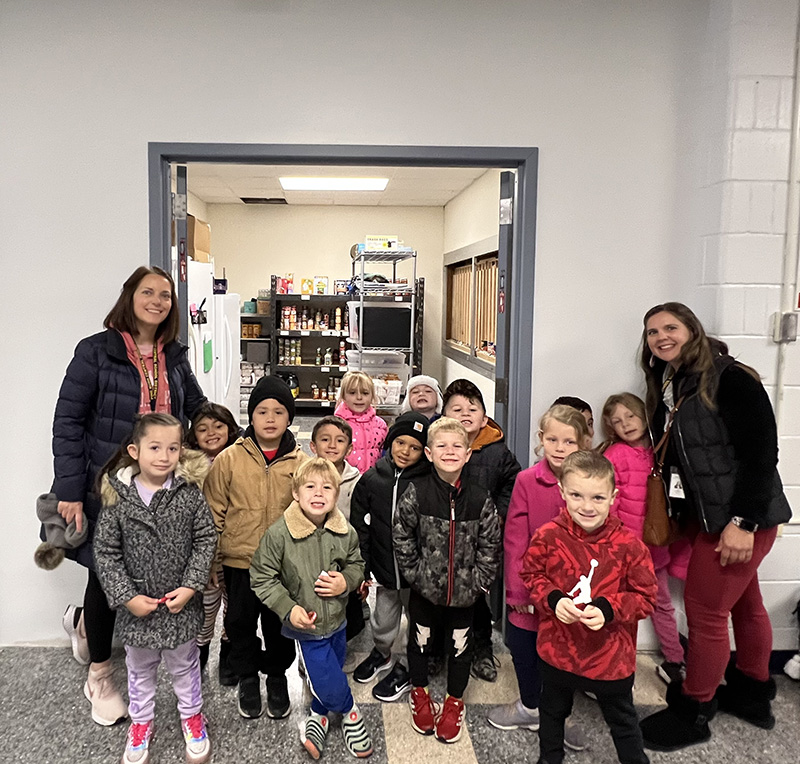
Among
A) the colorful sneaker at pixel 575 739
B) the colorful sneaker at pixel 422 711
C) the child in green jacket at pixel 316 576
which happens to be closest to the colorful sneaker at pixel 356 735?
the child in green jacket at pixel 316 576

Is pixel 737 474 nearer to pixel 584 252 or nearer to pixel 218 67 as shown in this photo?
pixel 584 252

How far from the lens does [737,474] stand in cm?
223

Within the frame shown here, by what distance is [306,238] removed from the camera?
8.45 meters

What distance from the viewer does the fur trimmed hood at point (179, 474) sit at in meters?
2.10

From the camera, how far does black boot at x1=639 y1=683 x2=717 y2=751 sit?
7.49 feet

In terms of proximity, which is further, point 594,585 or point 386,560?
point 386,560

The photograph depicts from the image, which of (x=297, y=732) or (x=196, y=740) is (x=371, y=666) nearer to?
(x=297, y=732)

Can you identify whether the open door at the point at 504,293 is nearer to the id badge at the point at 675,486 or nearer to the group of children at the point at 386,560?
the group of children at the point at 386,560

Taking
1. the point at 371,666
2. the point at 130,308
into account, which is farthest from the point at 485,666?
the point at 130,308

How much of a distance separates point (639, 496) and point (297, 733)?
1.44m

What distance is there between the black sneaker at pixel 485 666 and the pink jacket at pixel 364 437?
2.93 ft

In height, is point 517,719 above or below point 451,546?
below

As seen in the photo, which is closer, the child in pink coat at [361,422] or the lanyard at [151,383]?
the lanyard at [151,383]

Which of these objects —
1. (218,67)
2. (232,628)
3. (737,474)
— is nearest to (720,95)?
(737,474)
